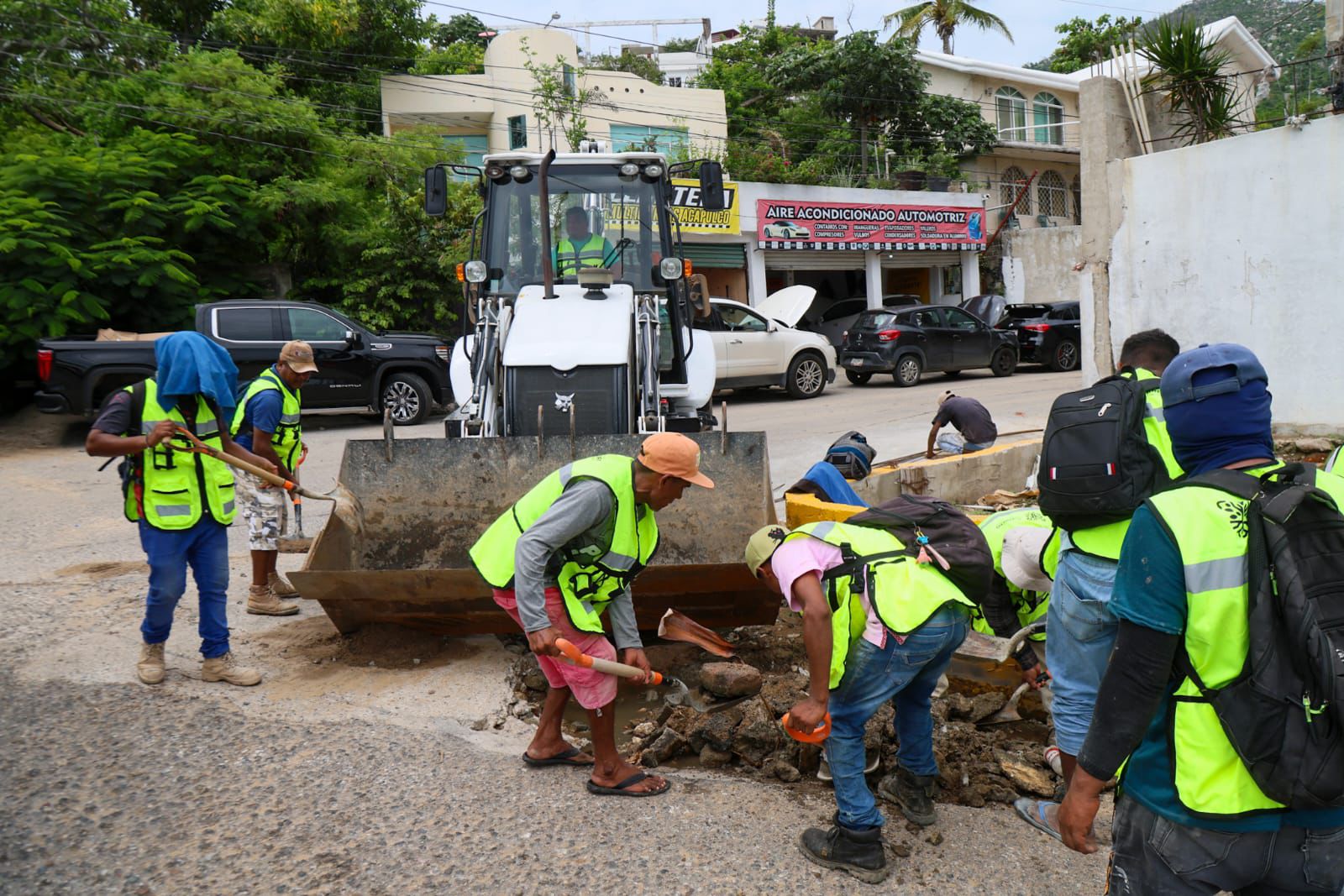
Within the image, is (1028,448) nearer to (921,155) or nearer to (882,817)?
(882,817)

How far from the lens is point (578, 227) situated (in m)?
7.27

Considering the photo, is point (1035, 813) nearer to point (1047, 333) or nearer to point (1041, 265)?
point (1047, 333)

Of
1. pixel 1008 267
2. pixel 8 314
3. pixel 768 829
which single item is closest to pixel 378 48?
pixel 8 314

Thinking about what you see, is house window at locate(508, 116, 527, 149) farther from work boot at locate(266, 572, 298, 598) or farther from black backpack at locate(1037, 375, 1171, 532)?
black backpack at locate(1037, 375, 1171, 532)

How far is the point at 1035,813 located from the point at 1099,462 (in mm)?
1359

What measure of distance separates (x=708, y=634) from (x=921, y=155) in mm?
25333

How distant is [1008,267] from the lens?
27234 millimetres

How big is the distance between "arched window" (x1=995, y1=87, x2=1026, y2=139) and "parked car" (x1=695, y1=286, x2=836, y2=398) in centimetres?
1744

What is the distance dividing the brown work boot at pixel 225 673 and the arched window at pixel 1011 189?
90.5 ft

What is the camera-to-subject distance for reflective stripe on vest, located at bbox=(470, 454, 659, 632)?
3.56 metres

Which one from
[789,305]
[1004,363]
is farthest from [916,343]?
[789,305]

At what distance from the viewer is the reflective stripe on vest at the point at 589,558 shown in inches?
140

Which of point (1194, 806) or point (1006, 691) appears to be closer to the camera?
point (1194, 806)

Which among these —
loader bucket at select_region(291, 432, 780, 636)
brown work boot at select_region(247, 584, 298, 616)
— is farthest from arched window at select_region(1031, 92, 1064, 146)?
brown work boot at select_region(247, 584, 298, 616)
